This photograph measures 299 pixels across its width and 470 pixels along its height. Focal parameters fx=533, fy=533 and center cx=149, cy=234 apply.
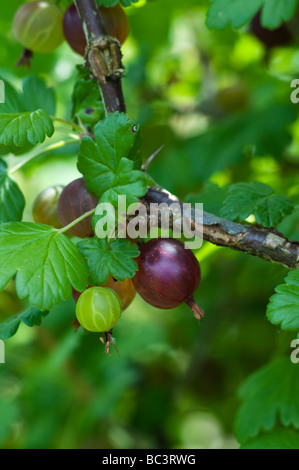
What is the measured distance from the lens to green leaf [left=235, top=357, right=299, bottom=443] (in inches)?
39.2

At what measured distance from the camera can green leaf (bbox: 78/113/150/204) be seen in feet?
2.05

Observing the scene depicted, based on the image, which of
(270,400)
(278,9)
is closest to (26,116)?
(278,9)

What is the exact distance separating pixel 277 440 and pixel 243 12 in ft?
2.44

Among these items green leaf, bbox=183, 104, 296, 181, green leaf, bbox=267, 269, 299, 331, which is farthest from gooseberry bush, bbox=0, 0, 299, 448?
green leaf, bbox=183, 104, 296, 181

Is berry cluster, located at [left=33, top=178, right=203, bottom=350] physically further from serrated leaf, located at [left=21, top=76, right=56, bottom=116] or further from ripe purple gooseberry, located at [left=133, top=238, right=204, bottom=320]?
serrated leaf, located at [left=21, top=76, right=56, bottom=116]

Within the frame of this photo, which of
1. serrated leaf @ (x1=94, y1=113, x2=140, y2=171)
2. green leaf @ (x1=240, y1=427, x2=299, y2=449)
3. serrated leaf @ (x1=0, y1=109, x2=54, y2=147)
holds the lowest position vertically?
green leaf @ (x1=240, y1=427, x2=299, y2=449)

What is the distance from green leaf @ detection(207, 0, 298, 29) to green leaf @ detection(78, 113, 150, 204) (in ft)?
0.98

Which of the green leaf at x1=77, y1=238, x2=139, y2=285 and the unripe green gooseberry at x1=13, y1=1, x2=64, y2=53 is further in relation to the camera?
the unripe green gooseberry at x1=13, y1=1, x2=64, y2=53

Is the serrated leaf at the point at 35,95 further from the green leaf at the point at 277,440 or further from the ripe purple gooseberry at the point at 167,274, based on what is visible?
the green leaf at the point at 277,440

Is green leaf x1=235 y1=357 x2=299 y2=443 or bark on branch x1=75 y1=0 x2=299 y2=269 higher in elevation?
bark on branch x1=75 y1=0 x2=299 y2=269

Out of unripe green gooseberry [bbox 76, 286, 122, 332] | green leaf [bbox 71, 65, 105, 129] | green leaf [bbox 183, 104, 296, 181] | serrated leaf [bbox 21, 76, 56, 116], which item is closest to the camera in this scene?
unripe green gooseberry [bbox 76, 286, 122, 332]

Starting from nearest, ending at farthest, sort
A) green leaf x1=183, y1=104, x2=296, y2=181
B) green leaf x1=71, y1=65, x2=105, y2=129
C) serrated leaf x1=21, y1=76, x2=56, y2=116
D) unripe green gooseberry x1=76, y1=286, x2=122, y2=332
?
unripe green gooseberry x1=76, y1=286, x2=122, y2=332 < green leaf x1=71, y1=65, x2=105, y2=129 < serrated leaf x1=21, y1=76, x2=56, y2=116 < green leaf x1=183, y1=104, x2=296, y2=181

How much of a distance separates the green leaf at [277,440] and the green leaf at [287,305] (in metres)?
0.42

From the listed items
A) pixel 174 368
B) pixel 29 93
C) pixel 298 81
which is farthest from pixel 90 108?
pixel 174 368
